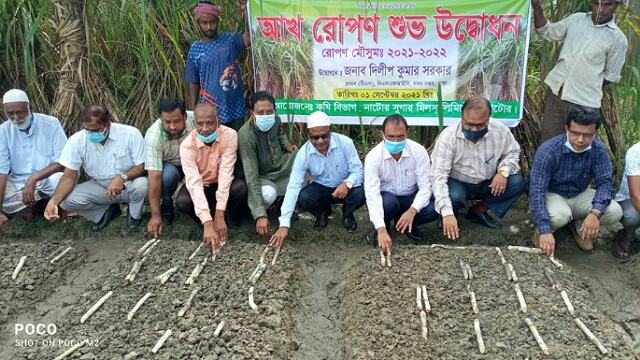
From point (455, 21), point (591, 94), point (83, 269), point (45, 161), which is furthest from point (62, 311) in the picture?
point (591, 94)

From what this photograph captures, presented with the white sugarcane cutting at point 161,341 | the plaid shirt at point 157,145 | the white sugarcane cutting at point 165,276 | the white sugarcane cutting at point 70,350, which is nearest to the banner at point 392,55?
the plaid shirt at point 157,145

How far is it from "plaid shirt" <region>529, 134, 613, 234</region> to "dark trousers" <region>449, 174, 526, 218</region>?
9.0 inches

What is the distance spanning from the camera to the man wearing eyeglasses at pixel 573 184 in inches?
125

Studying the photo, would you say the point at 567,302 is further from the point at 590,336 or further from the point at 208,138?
Result: the point at 208,138

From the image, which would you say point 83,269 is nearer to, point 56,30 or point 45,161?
point 45,161

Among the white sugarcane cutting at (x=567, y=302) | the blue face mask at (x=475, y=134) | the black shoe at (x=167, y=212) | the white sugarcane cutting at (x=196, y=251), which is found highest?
the blue face mask at (x=475, y=134)

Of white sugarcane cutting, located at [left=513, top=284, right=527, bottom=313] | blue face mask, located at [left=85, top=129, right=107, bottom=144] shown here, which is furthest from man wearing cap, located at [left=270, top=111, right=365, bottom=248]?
blue face mask, located at [left=85, top=129, right=107, bottom=144]

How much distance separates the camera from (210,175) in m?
3.71

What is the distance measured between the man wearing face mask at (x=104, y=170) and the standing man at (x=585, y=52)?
308 cm

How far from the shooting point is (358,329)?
2629 millimetres

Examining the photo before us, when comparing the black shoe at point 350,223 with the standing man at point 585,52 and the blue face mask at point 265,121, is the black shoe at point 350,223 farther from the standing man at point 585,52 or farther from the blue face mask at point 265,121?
the standing man at point 585,52

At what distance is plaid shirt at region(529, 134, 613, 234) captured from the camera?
325cm

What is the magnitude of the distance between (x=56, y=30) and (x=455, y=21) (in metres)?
3.27

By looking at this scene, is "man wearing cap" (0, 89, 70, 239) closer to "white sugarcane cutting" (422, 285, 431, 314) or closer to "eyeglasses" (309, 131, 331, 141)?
"eyeglasses" (309, 131, 331, 141)
